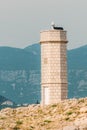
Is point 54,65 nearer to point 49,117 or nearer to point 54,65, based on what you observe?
point 54,65

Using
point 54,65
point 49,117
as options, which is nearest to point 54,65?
point 54,65

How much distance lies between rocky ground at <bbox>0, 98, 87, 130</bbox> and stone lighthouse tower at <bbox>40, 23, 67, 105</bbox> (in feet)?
14.7

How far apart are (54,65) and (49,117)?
1155 cm

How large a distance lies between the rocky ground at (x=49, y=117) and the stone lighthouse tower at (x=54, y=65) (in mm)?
4492

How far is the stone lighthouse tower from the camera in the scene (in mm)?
62062

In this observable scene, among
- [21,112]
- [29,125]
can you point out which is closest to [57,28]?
[21,112]

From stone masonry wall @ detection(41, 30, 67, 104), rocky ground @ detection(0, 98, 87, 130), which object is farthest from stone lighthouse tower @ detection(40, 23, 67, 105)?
rocky ground @ detection(0, 98, 87, 130)

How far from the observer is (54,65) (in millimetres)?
62031

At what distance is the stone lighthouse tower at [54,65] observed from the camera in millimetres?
62062

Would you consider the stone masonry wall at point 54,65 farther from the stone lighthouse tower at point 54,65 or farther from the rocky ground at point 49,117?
the rocky ground at point 49,117

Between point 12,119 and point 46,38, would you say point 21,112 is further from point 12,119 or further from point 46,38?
point 46,38

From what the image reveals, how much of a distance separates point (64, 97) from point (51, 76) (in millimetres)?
2448

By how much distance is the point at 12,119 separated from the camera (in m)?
52.7

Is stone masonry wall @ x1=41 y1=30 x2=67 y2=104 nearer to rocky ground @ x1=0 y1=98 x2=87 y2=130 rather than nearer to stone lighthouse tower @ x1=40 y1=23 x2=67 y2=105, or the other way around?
stone lighthouse tower @ x1=40 y1=23 x2=67 y2=105
